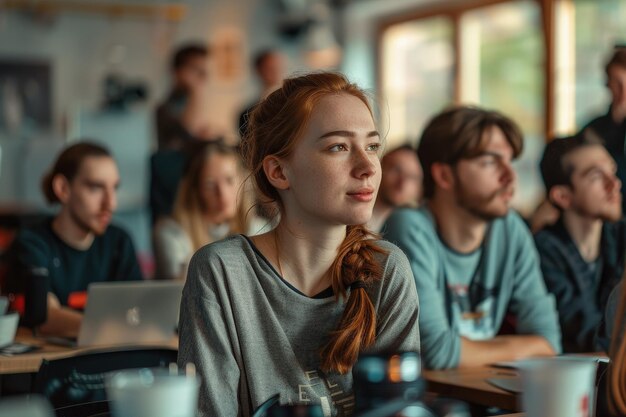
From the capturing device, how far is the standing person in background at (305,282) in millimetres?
1890

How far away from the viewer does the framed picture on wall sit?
26.7 ft

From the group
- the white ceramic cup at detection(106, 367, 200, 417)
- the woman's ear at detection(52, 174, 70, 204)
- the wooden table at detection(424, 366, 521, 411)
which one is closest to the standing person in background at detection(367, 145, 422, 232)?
the woman's ear at detection(52, 174, 70, 204)

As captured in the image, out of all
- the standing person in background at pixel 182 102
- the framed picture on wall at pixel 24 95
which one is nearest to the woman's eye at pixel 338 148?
the standing person in background at pixel 182 102

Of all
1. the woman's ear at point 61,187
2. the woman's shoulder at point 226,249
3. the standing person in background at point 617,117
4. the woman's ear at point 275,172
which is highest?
the standing person in background at point 617,117

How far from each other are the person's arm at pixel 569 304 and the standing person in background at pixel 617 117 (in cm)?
31

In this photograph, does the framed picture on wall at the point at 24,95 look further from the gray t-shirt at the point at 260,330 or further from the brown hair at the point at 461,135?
the gray t-shirt at the point at 260,330

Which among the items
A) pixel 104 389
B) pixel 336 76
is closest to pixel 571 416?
pixel 336 76

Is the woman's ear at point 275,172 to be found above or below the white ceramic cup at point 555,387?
above

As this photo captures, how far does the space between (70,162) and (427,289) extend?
67.4 inches

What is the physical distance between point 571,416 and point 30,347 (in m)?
1.92

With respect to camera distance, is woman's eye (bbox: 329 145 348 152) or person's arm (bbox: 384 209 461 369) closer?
woman's eye (bbox: 329 145 348 152)

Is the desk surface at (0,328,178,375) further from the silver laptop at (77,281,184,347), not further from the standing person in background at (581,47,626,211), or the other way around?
the standing person in background at (581,47,626,211)

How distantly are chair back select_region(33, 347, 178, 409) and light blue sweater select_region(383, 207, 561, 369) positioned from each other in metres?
0.88

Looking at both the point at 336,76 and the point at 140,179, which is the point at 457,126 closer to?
the point at 336,76
